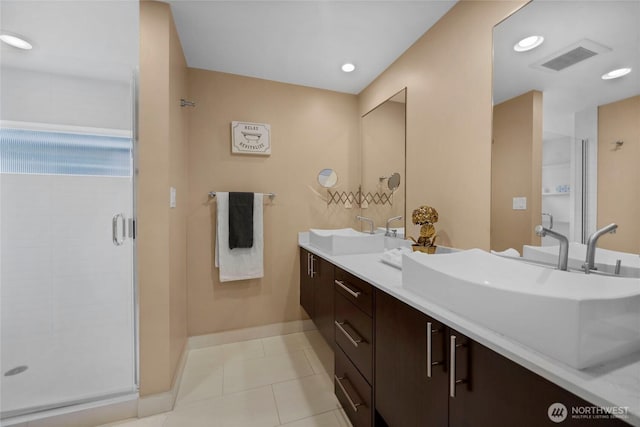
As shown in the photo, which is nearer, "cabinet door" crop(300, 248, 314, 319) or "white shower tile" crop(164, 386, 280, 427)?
"white shower tile" crop(164, 386, 280, 427)

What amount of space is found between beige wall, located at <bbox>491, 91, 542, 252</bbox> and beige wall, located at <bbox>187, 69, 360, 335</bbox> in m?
1.45

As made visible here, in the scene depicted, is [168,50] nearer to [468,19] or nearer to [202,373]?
[468,19]

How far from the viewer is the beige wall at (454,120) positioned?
1.32 meters

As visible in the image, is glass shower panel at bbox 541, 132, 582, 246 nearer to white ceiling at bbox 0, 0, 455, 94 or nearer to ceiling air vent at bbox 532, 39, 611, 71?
ceiling air vent at bbox 532, 39, 611, 71

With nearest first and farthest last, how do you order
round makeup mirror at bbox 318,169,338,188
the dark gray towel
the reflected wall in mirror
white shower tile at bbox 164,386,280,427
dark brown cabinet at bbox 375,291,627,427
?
dark brown cabinet at bbox 375,291,627,427 → white shower tile at bbox 164,386,280,427 → the reflected wall in mirror → the dark gray towel → round makeup mirror at bbox 318,169,338,188

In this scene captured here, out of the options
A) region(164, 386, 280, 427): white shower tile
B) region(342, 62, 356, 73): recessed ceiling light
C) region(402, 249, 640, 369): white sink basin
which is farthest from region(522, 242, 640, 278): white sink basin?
region(342, 62, 356, 73): recessed ceiling light

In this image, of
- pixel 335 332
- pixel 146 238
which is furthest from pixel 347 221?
pixel 146 238

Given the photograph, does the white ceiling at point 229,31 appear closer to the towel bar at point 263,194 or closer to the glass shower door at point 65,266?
the glass shower door at point 65,266

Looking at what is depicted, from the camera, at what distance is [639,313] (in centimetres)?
55

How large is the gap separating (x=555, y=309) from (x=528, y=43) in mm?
1201

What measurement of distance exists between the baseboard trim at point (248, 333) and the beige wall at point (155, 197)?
0.65m

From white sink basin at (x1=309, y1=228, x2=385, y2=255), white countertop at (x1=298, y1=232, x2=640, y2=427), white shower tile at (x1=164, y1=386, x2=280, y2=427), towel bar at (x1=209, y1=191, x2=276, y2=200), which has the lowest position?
white shower tile at (x1=164, y1=386, x2=280, y2=427)

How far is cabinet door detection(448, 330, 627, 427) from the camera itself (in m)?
0.49

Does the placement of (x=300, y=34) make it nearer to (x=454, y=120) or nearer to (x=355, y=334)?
(x=454, y=120)
